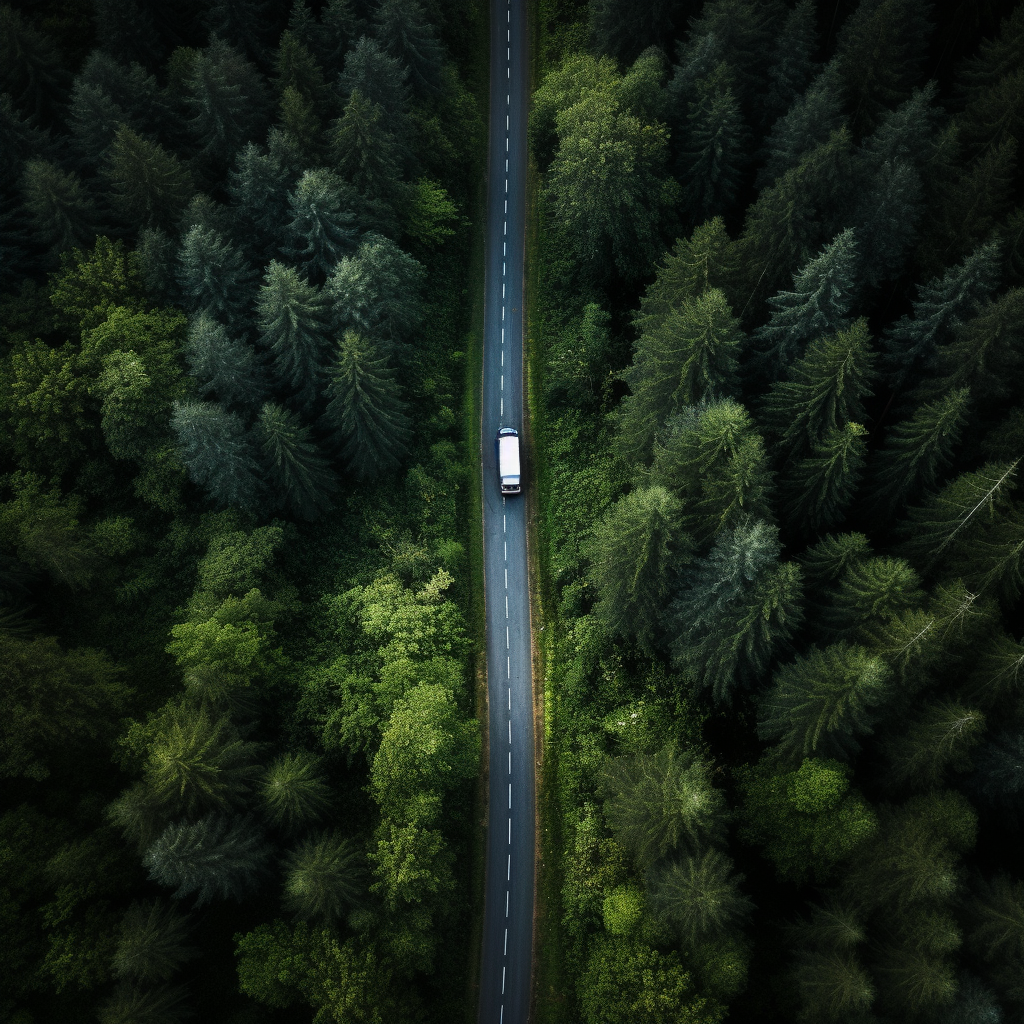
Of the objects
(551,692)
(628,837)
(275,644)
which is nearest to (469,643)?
(551,692)

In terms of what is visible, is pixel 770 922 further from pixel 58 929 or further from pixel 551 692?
pixel 58 929

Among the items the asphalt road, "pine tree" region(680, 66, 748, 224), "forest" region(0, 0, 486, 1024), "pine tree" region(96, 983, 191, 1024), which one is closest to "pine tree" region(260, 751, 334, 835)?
"forest" region(0, 0, 486, 1024)

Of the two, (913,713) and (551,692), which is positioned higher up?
(551,692)

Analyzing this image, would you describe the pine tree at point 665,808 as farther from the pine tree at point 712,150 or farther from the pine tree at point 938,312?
the pine tree at point 712,150

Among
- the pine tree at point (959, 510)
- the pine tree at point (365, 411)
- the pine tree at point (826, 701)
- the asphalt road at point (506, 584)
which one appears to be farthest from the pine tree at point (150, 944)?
the pine tree at point (959, 510)

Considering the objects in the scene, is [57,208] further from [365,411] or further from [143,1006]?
[143,1006]

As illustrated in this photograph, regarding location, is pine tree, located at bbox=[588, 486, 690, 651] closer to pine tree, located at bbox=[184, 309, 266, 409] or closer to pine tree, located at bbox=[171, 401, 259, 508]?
pine tree, located at bbox=[171, 401, 259, 508]
